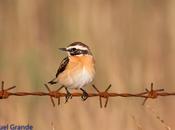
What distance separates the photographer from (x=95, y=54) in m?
11.6

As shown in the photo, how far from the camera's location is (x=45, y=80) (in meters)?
11.1

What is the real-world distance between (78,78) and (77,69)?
0.42 feet

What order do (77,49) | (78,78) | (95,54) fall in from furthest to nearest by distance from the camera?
(95,54), (77,49), (78,78)

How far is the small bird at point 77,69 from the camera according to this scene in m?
9.45

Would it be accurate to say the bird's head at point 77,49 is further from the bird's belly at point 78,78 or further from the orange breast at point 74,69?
the bird's belly at point 78,78

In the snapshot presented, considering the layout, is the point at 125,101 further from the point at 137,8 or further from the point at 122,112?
the point at 137,8

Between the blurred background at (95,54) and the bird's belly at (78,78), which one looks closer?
the bird's belly at (78,78)

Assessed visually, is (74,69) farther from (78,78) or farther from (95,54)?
(95,54)

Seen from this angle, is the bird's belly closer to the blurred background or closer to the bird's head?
the bird's head

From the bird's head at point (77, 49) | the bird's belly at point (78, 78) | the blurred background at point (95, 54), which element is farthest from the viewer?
the blurred background at point (95, 54)

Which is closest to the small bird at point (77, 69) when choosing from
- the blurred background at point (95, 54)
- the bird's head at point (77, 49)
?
the bird's head at point (77, 49)

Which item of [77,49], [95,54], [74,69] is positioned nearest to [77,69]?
[74,69]

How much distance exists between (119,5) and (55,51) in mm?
1418

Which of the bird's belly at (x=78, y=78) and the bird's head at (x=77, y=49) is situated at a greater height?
the bird's head at (x=77, y=49)
